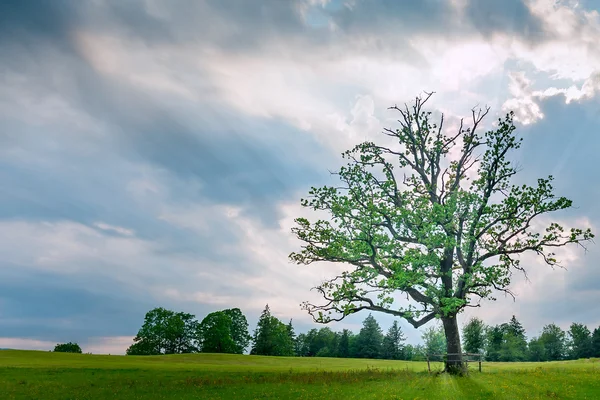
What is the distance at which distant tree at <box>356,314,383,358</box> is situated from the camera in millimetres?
108500

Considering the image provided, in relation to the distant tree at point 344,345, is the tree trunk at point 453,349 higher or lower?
higher

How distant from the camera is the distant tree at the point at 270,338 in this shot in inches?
4437

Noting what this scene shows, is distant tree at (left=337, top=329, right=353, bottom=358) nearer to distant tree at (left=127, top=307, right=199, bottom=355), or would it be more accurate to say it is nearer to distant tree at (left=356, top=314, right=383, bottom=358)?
distant tree at (left=356, top=314, right=383, bottom=358)

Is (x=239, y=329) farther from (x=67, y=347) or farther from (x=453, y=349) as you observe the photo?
(x=453, y=349)

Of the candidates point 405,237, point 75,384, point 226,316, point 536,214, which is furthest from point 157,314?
point 536,214

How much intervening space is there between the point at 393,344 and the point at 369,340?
628 cm

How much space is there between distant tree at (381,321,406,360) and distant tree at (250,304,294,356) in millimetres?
26374

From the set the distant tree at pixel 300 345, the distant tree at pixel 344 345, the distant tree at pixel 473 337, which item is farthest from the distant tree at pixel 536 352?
the distant tree at pixel 300 345

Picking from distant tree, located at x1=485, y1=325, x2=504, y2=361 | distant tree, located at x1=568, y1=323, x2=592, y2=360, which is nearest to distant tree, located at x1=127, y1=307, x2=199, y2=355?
distant tree, located at x1=485, y1=325, x2=504, y2=361

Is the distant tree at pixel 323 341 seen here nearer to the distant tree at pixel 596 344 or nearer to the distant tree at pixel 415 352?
the distant tree at pixel 415 352

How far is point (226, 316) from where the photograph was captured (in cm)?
11244

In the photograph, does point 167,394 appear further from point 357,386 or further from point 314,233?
point 314,233

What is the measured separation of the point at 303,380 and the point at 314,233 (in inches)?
475

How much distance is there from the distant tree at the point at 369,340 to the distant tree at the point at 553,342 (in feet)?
156
